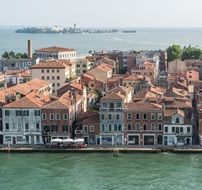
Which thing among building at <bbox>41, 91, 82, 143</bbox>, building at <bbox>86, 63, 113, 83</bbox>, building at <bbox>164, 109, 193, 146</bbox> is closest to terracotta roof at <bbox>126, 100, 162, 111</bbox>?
building at <bbox>164, 109, 193, 146</bbox>

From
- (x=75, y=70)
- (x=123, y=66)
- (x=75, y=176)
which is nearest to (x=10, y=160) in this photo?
(x=75, y=176)

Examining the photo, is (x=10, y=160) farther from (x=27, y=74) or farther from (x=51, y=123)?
(x=27, y=74)

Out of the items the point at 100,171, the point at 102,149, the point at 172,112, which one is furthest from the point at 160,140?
the point at 100,171

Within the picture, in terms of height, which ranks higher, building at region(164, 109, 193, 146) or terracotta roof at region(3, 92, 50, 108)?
terracotta roof at region(3, 92, 50, 108)

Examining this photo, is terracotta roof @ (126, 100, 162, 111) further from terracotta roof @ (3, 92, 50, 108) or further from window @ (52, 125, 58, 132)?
terracotta roof @ (3, 92, 50, 108)

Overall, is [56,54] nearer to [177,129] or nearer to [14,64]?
[14,64]

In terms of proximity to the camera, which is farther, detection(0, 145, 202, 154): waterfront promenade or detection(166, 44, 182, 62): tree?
detection(166, 44, 182, 62): tree

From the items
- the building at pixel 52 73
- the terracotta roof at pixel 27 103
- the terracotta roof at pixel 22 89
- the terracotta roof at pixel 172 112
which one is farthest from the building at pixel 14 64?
the terracotta roof at pixel 172 112
